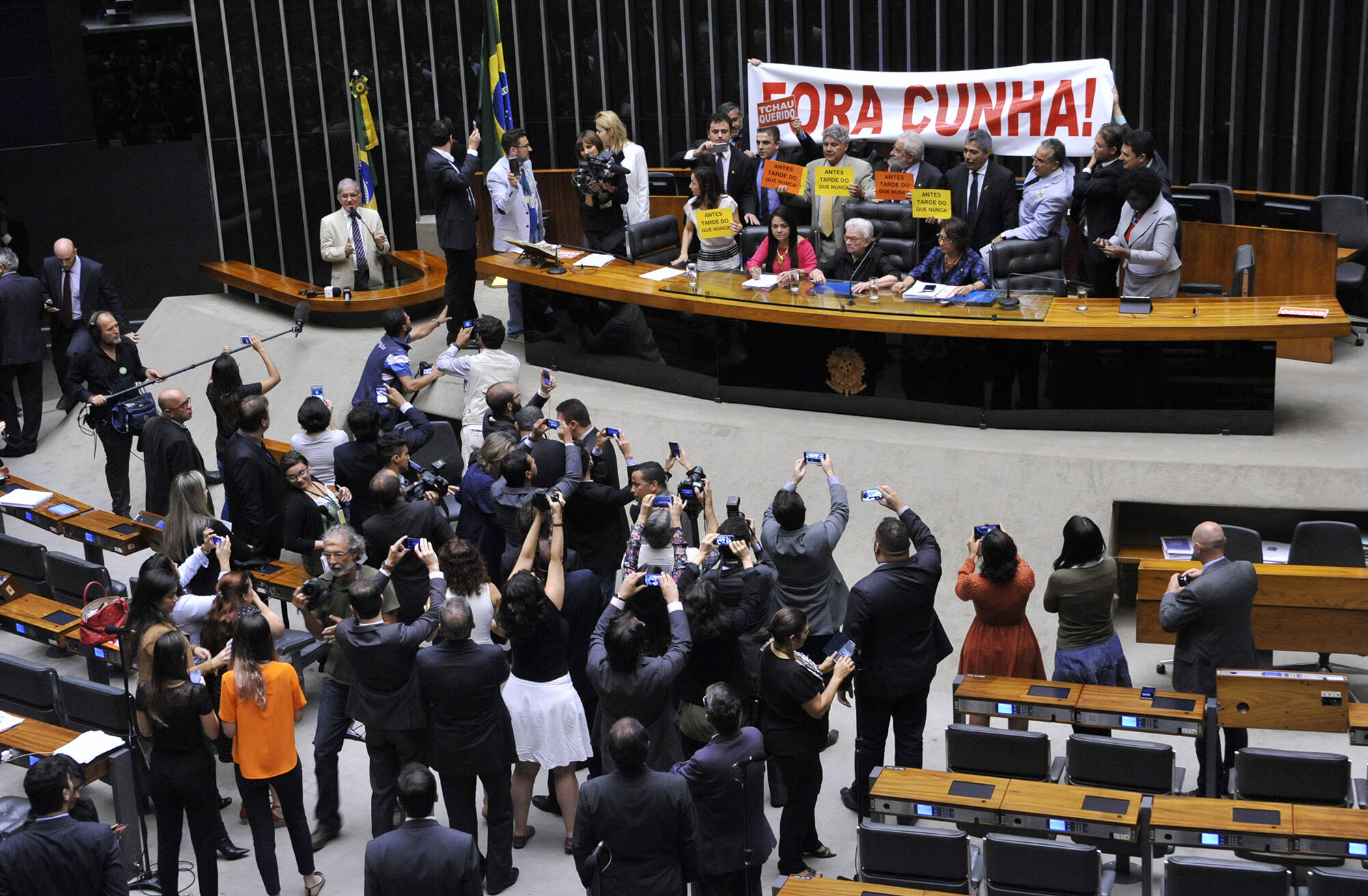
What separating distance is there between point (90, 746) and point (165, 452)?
105 inches

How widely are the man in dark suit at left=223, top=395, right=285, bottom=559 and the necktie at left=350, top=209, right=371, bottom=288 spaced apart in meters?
3.86

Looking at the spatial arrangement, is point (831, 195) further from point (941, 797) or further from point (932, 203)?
point (941, 797)

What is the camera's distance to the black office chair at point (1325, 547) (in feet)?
24.2

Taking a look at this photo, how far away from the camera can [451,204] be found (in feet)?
33.6

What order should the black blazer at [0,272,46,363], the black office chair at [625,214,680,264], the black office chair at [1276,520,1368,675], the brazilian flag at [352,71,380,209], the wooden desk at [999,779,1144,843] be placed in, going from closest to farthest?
the wooden desk at [999,779,1144,843], the black office chair at [1276,520,1368,675], the black office chair at [625,214,680,264], the black blazer at [0,272,46,363], the brazilian flag at [352,71,380,209]

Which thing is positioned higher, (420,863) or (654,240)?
(654,240)

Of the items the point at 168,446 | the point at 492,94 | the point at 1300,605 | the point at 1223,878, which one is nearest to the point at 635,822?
the point at 1223,878

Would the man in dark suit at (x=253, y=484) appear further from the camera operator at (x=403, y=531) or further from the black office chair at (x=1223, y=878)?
the black office chair at (x=1223, y=878)

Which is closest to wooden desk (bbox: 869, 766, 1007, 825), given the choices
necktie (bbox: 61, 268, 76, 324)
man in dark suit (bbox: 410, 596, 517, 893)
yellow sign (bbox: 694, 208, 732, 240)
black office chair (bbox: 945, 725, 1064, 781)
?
black office chair (bbox: 945, 725, 1064, 781)

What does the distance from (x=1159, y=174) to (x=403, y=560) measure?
5642 mm

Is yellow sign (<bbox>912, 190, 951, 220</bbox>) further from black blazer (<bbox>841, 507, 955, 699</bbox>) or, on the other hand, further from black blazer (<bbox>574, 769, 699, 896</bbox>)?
black blazer (<bbox>574, 769, 699, 896</bbox>)

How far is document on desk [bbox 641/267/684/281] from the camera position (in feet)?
32.1

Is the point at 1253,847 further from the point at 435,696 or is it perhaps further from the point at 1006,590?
the point at 435,696

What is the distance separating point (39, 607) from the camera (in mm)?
7781
